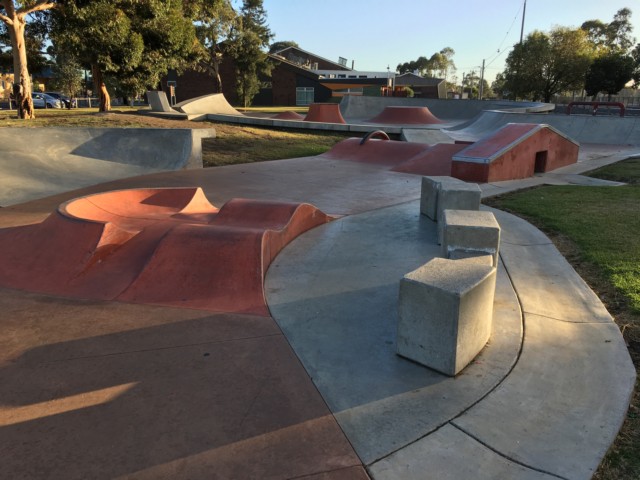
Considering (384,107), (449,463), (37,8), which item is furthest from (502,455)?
(384,107)

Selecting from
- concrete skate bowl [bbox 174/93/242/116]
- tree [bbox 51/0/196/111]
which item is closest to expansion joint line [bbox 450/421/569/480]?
tree [bbox 51/0/196/111]

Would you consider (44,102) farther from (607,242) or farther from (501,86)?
(501,86)

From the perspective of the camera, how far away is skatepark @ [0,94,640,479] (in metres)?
2.64

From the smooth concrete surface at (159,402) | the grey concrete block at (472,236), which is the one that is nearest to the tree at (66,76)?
the smooth concrete surface at (159,402)

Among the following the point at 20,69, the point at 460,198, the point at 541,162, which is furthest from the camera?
the point at 20,69

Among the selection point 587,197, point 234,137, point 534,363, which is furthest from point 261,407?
point 234,137

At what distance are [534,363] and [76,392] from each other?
3201 millimetres

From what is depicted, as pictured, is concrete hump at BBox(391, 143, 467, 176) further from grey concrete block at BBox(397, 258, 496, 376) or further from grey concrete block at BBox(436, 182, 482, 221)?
grey concrete block at BBox(397, 258, 496, 376)

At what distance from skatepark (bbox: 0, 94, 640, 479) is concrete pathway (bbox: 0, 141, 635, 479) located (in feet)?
0.04

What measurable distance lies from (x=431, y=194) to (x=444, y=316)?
4833 mm

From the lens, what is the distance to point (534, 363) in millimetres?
3539

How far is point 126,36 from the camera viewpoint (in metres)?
18.6

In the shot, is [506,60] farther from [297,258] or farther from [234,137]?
[297,258]

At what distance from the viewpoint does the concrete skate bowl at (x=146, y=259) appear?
486 cm
